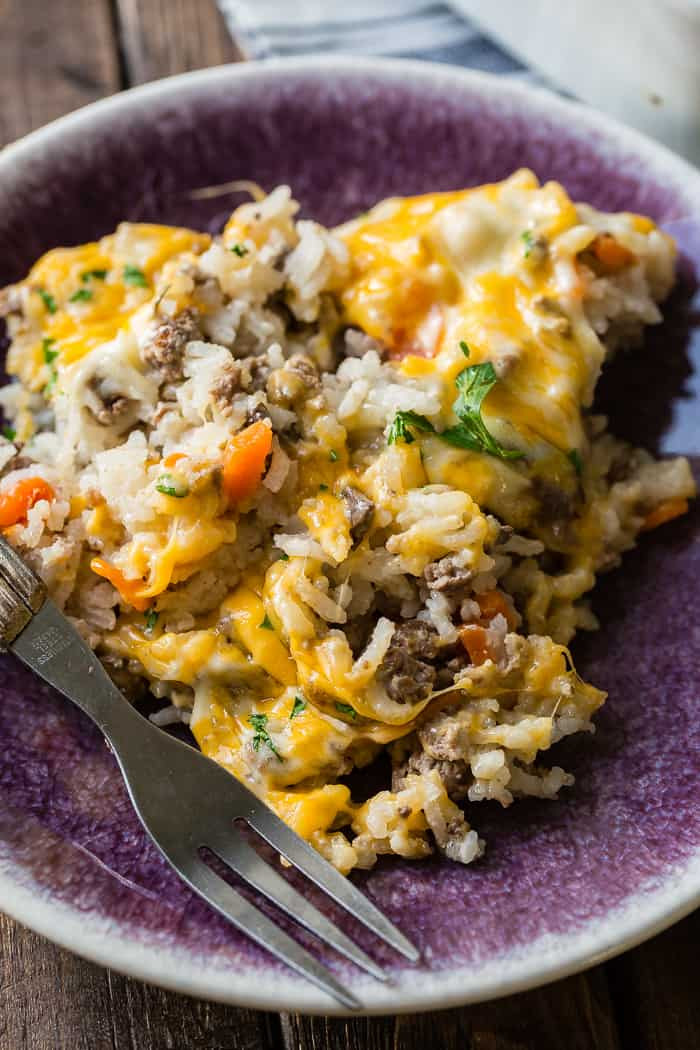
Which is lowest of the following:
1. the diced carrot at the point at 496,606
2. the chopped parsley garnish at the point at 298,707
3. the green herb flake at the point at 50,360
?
the diced carrot at the point at 496,606

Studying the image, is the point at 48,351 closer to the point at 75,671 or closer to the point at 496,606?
the point at 75,671

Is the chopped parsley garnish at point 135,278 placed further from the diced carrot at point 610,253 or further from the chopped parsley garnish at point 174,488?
the diced carrot at point 610,253

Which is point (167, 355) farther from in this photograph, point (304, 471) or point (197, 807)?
point (197, 807)

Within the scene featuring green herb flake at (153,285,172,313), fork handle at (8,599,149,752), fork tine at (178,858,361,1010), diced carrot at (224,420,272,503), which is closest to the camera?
fork tine at (178,858,361,1010)

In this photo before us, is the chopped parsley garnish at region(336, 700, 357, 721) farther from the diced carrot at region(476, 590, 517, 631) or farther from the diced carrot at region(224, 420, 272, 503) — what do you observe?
the diced carrot at region(224, 420, 272, 503)

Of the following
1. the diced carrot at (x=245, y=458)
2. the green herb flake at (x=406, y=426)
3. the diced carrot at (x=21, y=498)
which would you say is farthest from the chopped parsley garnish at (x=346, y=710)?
the diced carrot at (x=21, y=498)

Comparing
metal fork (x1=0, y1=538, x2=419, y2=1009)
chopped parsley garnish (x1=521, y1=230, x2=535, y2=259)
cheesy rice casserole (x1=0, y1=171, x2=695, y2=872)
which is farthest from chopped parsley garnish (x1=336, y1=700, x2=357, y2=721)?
chopped parsley garnish (x1=521, y1=230, x2=535, y2=259)

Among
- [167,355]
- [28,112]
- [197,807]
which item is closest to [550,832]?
[197,807]
